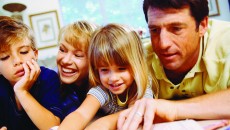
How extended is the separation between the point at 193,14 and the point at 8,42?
0.83m

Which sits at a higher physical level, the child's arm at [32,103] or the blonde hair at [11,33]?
the blonde hair at [11,33]

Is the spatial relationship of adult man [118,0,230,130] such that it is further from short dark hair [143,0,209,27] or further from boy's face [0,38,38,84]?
boy's face [0,38,38,84]

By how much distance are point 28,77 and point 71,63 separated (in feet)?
0.69

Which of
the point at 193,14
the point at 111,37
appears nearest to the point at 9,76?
the point at 111,37

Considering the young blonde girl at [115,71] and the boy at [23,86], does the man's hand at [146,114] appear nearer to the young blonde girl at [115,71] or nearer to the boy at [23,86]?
the young blonde girl at [115,71]

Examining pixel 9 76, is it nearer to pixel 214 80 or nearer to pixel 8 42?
pixel 8 42

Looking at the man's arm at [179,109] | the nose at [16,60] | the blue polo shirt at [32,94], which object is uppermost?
the nose at [16,60]

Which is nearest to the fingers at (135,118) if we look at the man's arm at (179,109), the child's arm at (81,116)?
the man's arm at (179,109)

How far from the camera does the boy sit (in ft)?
3.74

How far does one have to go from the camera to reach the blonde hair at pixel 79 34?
1.24 meters

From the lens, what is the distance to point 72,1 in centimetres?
409

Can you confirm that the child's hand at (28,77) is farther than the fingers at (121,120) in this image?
Yes

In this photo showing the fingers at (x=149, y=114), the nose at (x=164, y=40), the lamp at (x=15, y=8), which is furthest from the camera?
the lamp at (x=15, y=8)

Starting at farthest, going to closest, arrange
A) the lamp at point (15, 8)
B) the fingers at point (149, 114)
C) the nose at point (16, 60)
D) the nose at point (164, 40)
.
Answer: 1. the lamp at point (15, 8)
2. the nose at point (16, 60)
3. the nose at point (164, 40)
4. the fingers at point (149, 114)
